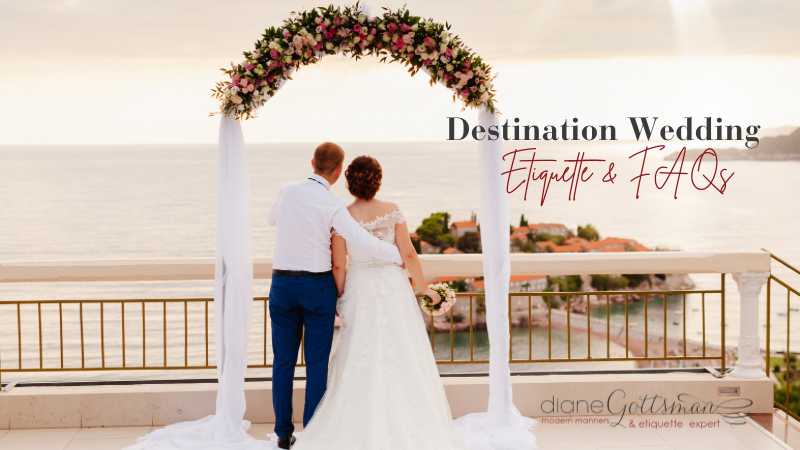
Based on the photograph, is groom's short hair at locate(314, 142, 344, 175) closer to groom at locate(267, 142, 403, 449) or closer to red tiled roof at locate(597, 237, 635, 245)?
groom at locate(267, 142, 403, 449)

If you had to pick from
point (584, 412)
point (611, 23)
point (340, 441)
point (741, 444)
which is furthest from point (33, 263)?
point (611, 23)

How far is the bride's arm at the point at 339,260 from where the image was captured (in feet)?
11.0

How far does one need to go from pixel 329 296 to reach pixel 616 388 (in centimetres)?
207

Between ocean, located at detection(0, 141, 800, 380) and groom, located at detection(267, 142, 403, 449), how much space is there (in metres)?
48.7

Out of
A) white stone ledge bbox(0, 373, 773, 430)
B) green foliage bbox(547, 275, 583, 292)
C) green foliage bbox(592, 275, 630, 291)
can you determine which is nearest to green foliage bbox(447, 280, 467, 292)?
green foliage bbox(547, 275, 583, 292)

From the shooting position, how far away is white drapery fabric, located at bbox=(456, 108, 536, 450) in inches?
142

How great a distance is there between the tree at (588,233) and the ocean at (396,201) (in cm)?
100

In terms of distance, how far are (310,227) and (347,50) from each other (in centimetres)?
103

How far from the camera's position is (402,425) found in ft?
10.4

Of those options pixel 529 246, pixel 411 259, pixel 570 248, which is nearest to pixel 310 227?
pixel 411 259

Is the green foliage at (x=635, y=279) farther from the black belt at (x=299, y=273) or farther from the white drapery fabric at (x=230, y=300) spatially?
the black belt at (x=299, y=273)

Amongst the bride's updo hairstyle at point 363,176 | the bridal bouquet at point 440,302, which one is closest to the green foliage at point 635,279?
the bridal bouquet at point 440,302

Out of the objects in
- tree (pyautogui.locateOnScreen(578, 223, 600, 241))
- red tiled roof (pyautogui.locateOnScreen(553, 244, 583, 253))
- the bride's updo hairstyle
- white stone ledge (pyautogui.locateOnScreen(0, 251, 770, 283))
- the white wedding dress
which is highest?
the bride's updo hairstyle

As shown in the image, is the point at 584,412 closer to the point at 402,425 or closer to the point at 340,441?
the point at 402,425
